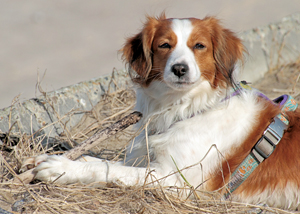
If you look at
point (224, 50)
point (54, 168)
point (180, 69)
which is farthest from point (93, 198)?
point (224, 50)

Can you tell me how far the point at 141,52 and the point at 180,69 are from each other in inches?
20.2

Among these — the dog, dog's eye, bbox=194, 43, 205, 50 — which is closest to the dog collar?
the dog

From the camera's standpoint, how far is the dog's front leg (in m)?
2.68

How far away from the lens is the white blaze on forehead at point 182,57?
8.99ft

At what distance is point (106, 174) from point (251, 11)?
7.77 meters

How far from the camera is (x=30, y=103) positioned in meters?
3.88

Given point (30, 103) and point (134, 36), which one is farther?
point (30, 103)

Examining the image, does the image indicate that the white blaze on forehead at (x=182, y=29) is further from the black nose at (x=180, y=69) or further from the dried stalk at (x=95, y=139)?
the dried stalk at (x=95, y=139)

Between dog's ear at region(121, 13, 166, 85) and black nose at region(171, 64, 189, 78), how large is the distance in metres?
0.35

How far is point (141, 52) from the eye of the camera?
3088mm

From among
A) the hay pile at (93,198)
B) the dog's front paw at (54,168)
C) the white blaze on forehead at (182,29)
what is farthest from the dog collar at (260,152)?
the dog's front paw at (54,168)

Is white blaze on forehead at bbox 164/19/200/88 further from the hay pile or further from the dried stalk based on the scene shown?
the hay pile

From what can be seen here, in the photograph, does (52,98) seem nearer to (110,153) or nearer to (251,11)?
(110,153)

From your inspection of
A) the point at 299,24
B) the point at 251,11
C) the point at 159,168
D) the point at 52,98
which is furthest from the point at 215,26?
the point at 251,11
